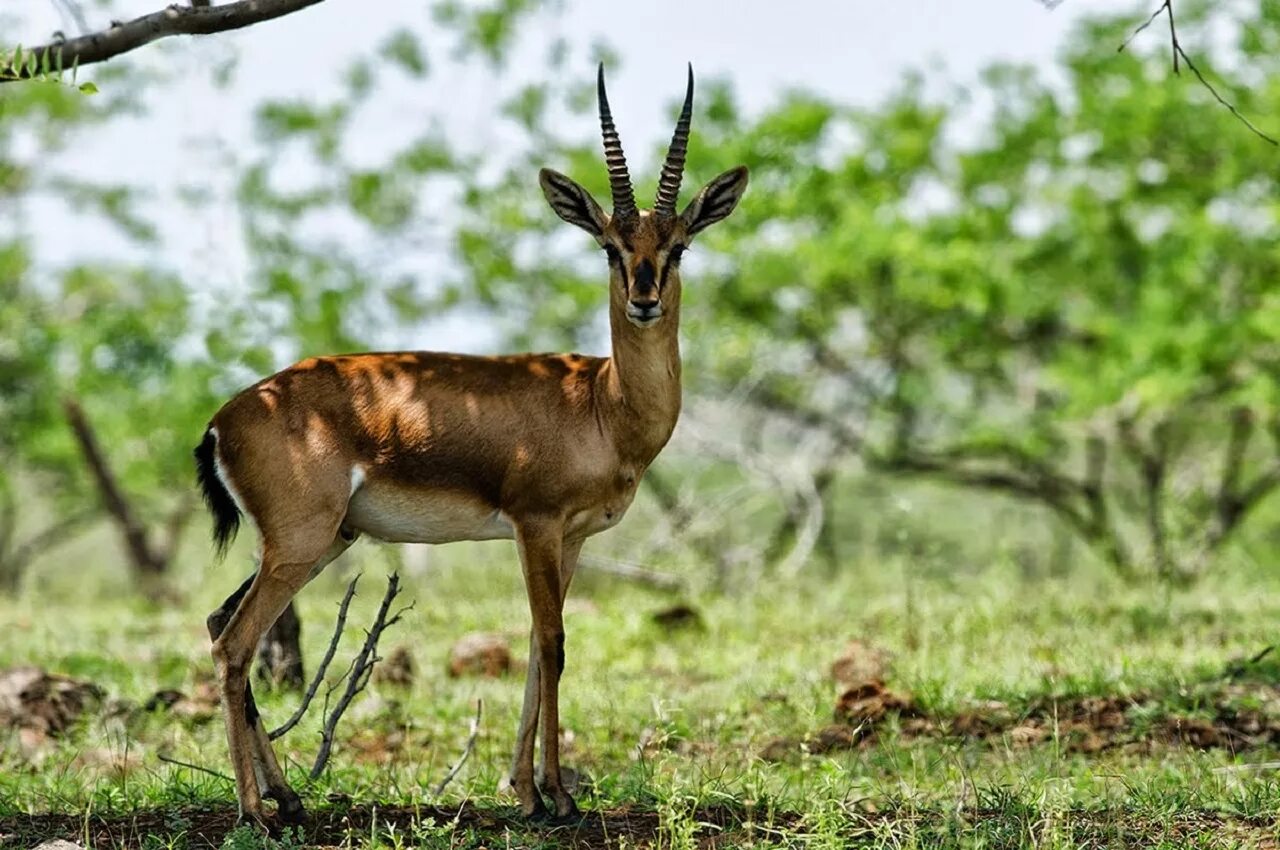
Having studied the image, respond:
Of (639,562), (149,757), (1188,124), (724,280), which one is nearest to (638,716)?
(149,757)

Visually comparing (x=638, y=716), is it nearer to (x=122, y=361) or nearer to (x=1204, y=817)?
(x=1204, y=817)

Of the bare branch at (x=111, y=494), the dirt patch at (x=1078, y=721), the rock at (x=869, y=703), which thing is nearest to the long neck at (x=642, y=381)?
the dirt patch at (x=1078, y=721)

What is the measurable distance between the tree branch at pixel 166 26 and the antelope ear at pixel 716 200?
69.5 inches

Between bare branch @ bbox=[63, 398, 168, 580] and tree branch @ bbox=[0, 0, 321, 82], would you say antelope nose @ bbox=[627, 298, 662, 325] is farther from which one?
bare branch @ bbox=[63, 398, 168, 580]

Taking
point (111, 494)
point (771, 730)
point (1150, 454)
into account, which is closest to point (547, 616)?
point (771, 730)

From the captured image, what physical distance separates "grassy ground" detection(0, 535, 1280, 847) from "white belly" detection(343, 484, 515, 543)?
1020 mm

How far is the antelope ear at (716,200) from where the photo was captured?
6.25m

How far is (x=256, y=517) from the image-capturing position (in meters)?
5.64

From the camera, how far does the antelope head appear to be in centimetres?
582

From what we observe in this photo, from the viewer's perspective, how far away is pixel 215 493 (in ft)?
19.1

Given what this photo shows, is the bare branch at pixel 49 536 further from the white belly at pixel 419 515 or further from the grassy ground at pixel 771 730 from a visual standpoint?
the white belly at pixel 419 515

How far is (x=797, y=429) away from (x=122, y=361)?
8.84m

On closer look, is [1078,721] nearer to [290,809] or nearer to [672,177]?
[672,177]

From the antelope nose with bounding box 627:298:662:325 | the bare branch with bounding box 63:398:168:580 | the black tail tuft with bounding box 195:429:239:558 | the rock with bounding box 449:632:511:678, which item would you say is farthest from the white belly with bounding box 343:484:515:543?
the bare branch with bounding box 63:398:168:580
